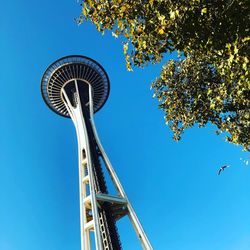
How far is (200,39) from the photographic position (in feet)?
24.7

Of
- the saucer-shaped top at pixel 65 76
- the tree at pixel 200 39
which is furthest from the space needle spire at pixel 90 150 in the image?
the tree at pixel 200 39

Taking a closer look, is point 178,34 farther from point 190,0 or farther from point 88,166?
point 88,166

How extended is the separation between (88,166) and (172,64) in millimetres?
18240

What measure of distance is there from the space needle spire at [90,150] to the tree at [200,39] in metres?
15.0

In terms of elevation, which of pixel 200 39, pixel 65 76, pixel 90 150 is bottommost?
pixel 200 39

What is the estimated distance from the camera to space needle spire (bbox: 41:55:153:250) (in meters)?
25.9

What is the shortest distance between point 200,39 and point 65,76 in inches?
1594

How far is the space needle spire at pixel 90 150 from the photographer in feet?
84.9

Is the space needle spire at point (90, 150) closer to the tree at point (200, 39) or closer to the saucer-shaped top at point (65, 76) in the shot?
the saucer-shaped top at point (65, 76)

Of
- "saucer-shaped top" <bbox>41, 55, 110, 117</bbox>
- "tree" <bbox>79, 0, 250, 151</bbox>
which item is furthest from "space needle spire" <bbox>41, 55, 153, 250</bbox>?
"tree" <bbox>79, 0, 250, 151</bbox>

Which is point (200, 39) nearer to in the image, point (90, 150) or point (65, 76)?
point (90, 150)

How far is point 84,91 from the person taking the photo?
151 ft

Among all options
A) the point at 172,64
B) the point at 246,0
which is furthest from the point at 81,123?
the point at 246,0

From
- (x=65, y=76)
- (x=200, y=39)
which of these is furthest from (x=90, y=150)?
(x=200, y=39)
